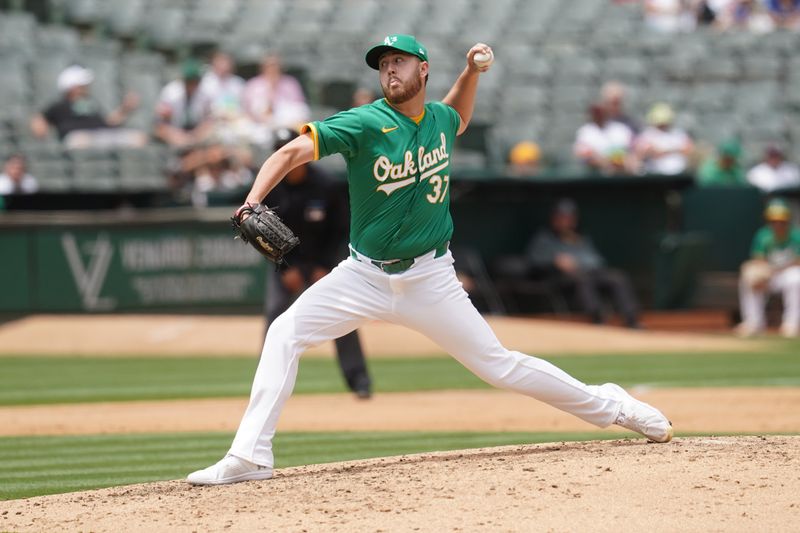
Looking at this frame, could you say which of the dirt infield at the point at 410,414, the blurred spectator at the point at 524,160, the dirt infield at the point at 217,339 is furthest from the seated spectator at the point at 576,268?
the dirt infield at the point at 410,414

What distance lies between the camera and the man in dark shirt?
10.1 meters

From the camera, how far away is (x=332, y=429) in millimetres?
8828

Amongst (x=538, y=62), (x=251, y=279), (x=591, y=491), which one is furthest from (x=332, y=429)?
(x=538, y=62)

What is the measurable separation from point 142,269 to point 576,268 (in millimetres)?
4920

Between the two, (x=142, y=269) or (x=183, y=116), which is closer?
(x=142, y=269)

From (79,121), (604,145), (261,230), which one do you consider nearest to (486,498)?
(261,230)

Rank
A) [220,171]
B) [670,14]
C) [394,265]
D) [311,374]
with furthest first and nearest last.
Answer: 1. [670,14]
2. [220,171]
3. [311,374]
4. [394,265]

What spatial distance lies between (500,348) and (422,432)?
256 centimetres

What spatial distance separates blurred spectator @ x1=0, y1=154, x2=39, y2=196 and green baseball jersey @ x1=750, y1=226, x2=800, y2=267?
8.33m

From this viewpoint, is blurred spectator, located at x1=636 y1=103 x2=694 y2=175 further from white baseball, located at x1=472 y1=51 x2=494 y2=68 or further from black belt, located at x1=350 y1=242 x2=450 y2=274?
black belt, located at x1=350 y1=242 x2=450 y2=274

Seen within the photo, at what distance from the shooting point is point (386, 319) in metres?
6.18

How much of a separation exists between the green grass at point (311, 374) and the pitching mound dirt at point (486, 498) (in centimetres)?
496

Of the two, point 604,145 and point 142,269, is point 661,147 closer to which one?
point 604,145

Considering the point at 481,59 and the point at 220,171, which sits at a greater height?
the point at 481,59
